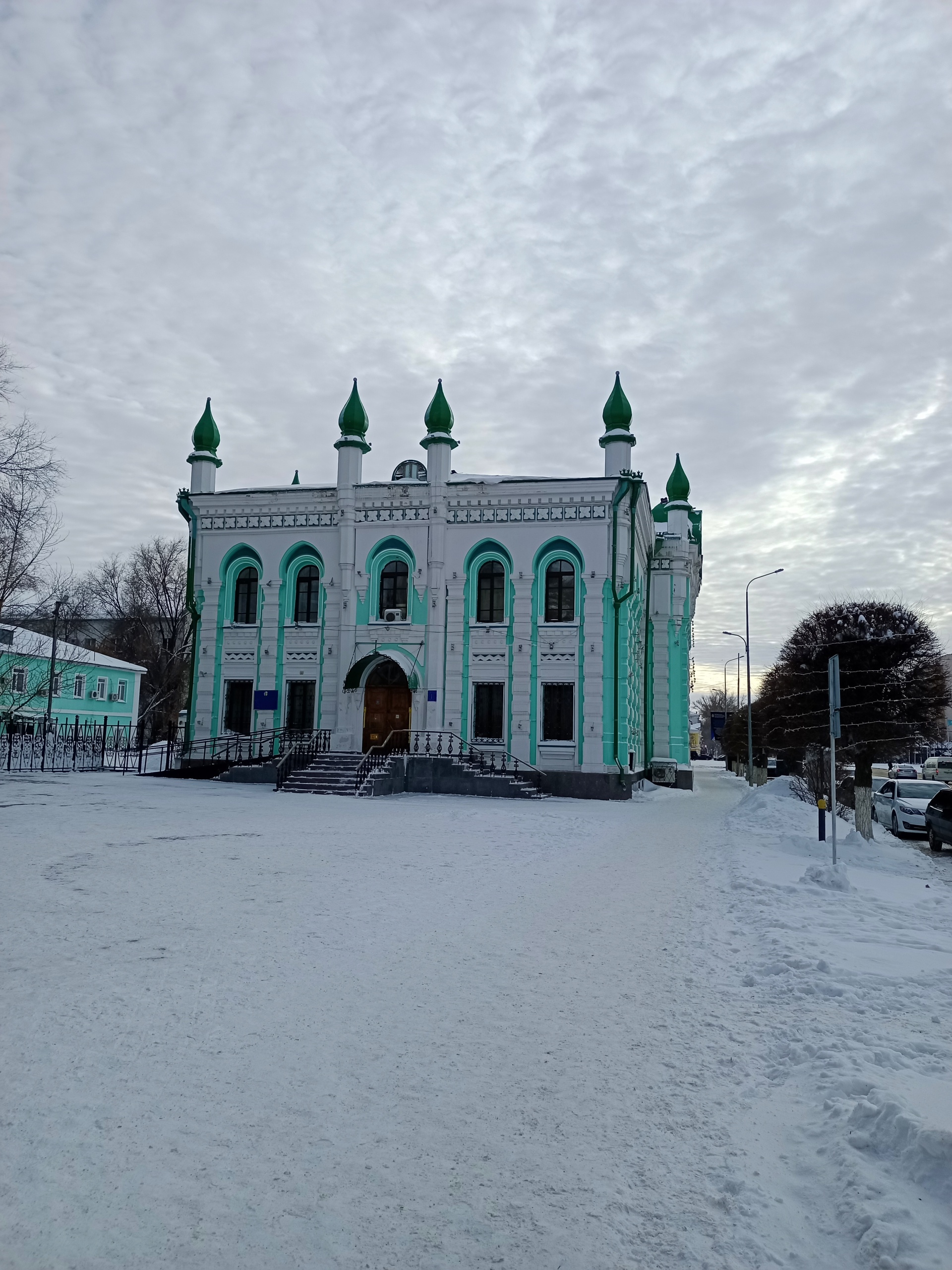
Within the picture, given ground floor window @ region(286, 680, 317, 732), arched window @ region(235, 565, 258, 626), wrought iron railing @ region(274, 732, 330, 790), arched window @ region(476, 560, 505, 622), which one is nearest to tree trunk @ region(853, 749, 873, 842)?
arched window @ region(476, 560, 505, 622)

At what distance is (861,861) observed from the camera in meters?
13.7

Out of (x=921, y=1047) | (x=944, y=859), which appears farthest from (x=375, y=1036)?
(x=944, y=859)

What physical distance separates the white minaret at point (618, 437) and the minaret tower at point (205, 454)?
1287 centimetres

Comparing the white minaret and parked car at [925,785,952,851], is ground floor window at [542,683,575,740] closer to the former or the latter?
the white minaret

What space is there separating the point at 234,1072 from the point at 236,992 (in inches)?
49.4

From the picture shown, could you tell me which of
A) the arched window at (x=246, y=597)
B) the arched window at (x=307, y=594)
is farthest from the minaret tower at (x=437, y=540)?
the arched window at (x=246, y=597)

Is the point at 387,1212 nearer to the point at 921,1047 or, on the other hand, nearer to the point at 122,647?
the point at 921,1047

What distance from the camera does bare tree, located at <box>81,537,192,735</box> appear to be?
5183cm

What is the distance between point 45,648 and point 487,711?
25.5 m

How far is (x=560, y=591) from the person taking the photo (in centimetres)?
2741

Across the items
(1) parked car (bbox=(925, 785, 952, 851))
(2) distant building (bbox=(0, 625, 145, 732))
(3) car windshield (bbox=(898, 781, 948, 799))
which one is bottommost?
(1) parked car (bbox=(925, 785, 952, 851))

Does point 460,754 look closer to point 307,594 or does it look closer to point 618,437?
point 307,594

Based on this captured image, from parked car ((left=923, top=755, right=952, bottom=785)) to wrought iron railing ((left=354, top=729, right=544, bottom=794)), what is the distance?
104 feet

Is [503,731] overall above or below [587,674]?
below
